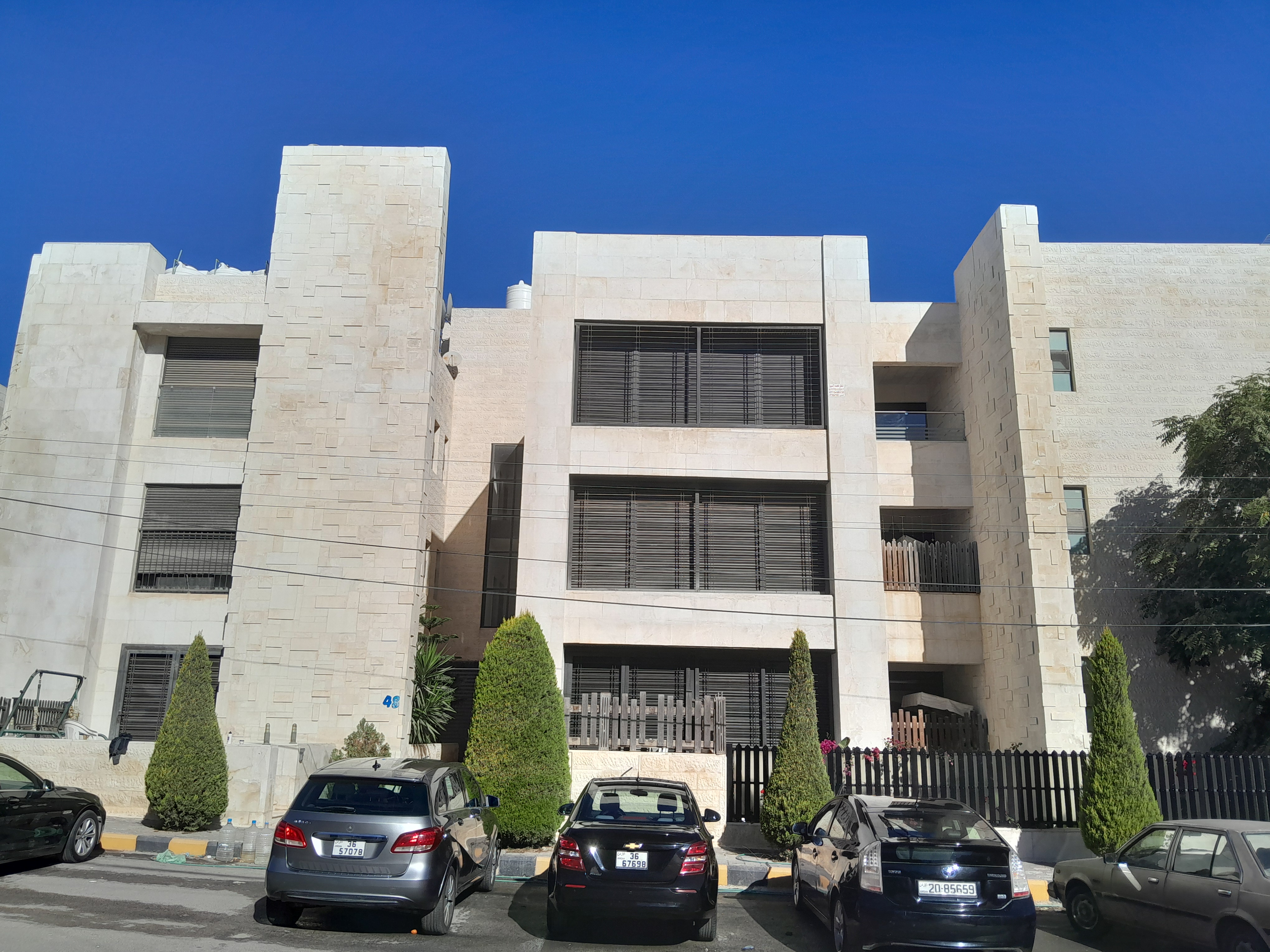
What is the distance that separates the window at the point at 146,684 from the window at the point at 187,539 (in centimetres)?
134

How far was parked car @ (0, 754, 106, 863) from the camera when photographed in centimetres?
1081

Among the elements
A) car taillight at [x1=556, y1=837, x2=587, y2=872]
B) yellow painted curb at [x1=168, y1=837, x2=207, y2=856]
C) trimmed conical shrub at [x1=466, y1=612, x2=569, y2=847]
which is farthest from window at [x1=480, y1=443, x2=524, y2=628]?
car taillight at [x1=556, y1=837, x2=587, y2=872]

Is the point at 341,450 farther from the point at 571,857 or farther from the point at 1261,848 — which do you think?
the point at 1261,848

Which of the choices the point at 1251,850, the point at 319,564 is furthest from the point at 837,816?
the point at 319,564

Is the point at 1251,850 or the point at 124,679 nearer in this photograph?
the point at 1251,850

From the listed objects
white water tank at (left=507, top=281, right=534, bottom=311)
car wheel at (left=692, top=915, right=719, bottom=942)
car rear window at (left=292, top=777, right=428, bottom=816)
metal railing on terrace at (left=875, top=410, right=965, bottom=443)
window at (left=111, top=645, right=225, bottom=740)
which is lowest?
car wheel at (left=692, top=915, right=719, bottom=942)

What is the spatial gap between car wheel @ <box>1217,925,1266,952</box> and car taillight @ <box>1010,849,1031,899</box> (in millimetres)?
1637

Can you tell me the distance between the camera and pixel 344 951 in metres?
8.28

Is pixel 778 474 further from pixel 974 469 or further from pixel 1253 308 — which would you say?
pixel 1253 308

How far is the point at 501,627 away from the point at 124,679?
9948 mm

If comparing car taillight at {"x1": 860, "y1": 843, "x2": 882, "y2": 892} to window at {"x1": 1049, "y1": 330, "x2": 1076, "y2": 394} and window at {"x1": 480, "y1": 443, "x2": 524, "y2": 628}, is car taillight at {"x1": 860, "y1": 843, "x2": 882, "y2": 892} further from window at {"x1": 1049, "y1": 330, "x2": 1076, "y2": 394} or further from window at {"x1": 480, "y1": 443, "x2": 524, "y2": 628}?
window at {"x1": 1049, "y1": 330, "x2": 1076, "y2": 394}

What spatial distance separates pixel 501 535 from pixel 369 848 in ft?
49.3

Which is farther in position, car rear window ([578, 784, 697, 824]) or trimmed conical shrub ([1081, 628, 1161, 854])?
trimmed conical shrub ([1081, 628, 1161, 854])

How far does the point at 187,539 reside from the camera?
70.0ft
